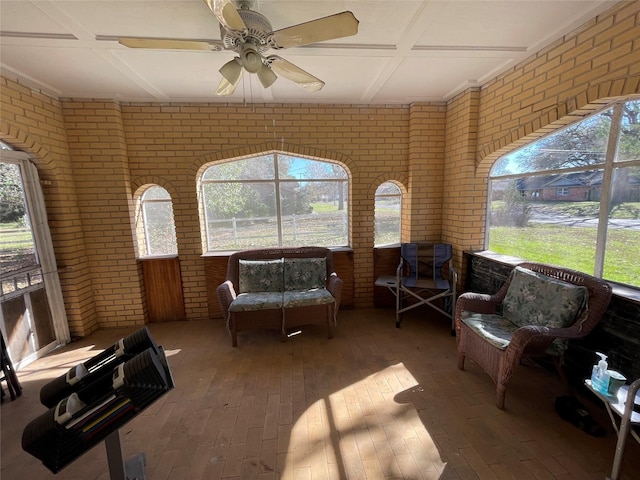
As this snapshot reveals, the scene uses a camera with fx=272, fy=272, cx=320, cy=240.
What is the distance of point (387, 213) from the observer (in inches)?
159

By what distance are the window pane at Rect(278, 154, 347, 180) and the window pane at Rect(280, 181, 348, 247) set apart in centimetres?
10

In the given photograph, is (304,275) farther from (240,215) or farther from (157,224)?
(157,224)

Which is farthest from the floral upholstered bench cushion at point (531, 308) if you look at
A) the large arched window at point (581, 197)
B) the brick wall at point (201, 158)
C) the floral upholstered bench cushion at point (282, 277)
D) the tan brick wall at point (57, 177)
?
the tan brick wall at point (57, 177)

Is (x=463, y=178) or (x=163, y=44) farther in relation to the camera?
(x=463, y=178)

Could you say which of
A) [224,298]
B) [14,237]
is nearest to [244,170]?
[224,298]

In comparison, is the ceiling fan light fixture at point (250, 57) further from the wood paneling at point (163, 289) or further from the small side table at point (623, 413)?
the wood paneling at point (163, 289)

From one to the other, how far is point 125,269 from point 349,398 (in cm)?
316

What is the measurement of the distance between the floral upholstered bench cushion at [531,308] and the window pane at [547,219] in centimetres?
39

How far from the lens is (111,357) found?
4.85ft

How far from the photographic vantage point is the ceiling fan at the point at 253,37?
4.56 ft

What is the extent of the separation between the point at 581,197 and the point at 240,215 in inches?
145

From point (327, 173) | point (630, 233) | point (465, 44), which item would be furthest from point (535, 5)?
point (327, 173)

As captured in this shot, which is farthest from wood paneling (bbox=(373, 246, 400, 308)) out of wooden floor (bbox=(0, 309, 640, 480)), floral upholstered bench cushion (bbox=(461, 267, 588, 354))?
floral upholstered bench cushion (bbox=(461, 267, 588, 354))

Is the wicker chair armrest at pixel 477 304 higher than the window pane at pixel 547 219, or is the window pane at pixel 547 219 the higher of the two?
the window pane at pixel 547 219
